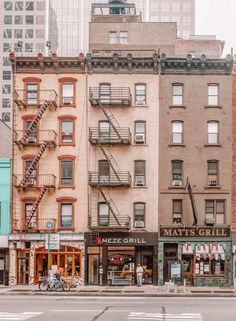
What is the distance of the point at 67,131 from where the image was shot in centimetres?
5938

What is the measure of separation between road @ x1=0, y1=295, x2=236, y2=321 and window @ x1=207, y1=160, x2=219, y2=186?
70.9ft

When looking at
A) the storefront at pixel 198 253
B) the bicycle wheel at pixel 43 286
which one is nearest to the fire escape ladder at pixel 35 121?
→ the bicycle wheel at pixel 43 286

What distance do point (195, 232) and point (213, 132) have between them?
7.91 meters

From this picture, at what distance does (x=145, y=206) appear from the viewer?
2297 inches

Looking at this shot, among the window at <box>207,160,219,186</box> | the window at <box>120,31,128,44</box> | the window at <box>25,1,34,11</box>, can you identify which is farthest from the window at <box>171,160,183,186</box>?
the window at <box>25,1,34,11</box>

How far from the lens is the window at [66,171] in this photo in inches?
2318

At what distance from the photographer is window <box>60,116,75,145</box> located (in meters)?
59.2

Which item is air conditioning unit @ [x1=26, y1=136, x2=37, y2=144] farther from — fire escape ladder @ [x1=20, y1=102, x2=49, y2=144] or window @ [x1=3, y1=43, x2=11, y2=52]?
window @ [x1=3, y1=43, x2=11, y2=52]

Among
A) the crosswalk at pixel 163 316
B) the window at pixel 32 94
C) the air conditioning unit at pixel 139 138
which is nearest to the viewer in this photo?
the crosswalk at pixel 163 316

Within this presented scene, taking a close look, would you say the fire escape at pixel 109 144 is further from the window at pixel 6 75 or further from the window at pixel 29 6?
the window at pixel 29 6

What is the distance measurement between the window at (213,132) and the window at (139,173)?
5484 mm

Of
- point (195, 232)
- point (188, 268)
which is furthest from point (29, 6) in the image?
point (188, 268)

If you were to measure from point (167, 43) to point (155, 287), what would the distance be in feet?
78.1

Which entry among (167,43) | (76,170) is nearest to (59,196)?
(76,170)
